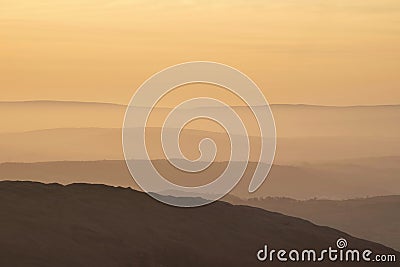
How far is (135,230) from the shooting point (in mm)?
9383

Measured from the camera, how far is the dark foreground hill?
28.9 feet

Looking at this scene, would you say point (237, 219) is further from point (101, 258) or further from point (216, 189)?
point (101, 258)

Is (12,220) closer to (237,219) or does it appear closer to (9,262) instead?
(9,262)

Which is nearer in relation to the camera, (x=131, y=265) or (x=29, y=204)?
(x=131, y=265)

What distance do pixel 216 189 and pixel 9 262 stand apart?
275cm

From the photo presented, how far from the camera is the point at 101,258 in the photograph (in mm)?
8742

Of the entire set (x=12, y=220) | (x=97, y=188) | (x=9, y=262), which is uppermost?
(x=97, y=188)

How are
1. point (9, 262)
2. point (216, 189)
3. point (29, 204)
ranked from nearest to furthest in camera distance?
point (9, 262)
point (216, 189)
point (29, 204)

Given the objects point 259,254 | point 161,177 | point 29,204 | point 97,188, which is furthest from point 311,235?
point 29,204

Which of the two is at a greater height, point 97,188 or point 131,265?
point 97,188

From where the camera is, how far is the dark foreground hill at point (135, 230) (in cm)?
881

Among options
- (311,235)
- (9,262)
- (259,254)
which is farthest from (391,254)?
(9,262)

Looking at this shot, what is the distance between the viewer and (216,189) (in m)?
8.88

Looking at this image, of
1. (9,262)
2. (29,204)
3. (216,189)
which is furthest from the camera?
(29,204)
